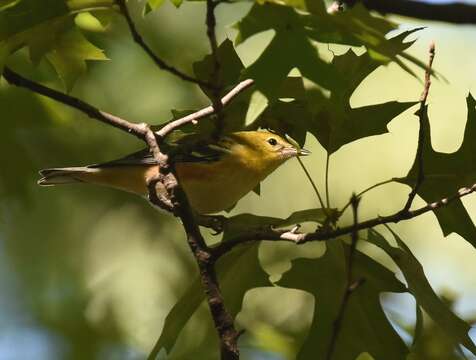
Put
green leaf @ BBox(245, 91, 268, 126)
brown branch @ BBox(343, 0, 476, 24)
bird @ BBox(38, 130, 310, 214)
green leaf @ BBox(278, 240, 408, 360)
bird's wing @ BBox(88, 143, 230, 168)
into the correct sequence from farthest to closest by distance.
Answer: bird's wing @ BBox(88, 143, 230, 168) < bird @ BBox(38, 130, 310, 214) < brown branch @ BBox(343, 0, 476, 24) < green leaf @ BBox(278, 240, 408, 360) < green leaf @ BBox(245, 91, 268, 126)

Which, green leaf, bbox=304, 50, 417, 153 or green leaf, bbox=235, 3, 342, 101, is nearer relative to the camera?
green leaf, bbox=235, 3, 342, 101

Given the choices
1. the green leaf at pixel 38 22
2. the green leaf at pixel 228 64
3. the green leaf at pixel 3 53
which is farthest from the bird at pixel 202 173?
the green leaf at pixel 3 53

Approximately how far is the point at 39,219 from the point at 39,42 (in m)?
4.83

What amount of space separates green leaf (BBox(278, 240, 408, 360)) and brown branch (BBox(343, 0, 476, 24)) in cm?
117

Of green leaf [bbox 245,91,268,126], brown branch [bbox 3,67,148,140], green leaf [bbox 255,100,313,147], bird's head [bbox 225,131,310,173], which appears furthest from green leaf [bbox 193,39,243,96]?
bird's head [bbox 225,131,310,173]

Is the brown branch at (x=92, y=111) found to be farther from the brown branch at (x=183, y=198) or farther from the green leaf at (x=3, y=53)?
the green leaf at (x=3, y=53)

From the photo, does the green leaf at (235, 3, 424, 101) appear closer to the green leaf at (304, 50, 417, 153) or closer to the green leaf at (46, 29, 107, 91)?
the green leaf at (304, 50, 417, 153)

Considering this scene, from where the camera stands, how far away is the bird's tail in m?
3.91

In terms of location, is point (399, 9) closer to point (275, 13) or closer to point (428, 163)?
point (428, 163)

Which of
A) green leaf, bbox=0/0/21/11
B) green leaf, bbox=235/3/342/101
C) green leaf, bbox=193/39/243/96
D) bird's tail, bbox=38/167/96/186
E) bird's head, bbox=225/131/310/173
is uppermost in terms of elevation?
green leaf, bbox=235/3/342/101

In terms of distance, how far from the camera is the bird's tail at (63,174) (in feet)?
12.8

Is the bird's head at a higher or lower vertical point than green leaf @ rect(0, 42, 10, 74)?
lower

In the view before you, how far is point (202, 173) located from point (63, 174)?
63 cm

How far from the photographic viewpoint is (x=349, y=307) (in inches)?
114
